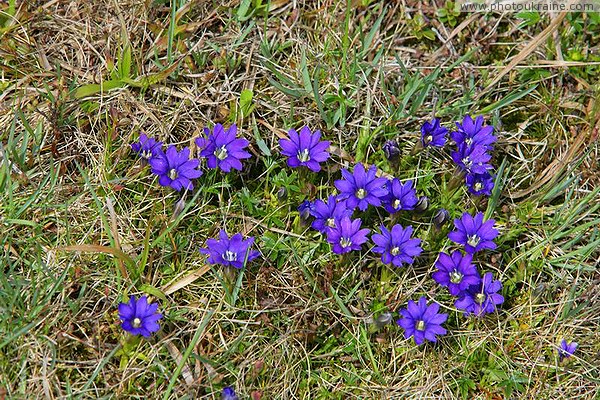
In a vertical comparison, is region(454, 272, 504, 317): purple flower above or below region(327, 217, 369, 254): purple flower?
below

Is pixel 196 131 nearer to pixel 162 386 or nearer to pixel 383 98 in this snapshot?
pixel 383 98

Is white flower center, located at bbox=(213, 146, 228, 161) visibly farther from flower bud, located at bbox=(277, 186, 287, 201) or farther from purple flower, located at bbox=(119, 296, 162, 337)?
purple flower, located at bbox=(119, 296, 162, 337)

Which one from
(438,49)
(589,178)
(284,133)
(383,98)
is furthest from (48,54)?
(589,178)

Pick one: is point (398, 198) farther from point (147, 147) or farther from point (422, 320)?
point (147, 147)

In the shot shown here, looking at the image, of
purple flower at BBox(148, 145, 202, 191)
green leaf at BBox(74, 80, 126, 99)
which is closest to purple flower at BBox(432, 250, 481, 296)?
purple flower at BBox(148, 145, 202, 191)

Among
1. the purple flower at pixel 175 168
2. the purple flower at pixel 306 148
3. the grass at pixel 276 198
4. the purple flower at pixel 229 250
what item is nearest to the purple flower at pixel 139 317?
the grass at pixel 276 198
